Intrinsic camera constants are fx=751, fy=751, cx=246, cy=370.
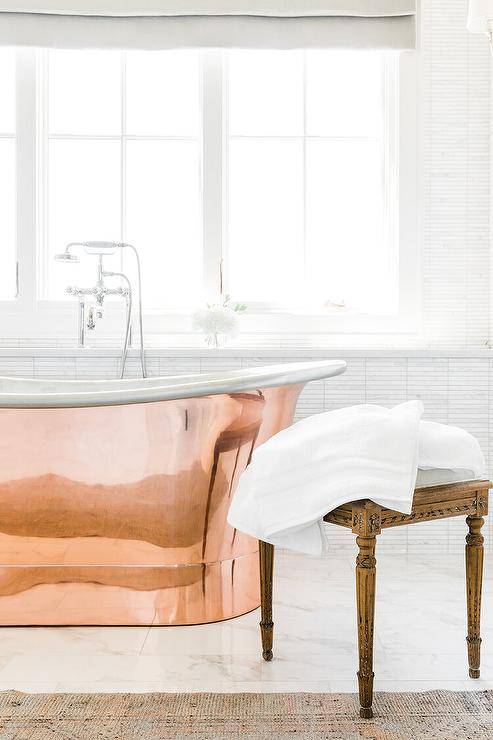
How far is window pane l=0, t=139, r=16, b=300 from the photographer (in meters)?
3.27

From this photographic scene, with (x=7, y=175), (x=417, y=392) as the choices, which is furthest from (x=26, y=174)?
(x=417, y=392)

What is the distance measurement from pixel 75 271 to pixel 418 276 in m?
1.48

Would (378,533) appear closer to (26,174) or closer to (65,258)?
(65,258)

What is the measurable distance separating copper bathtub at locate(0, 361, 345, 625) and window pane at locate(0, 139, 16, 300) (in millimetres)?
1426

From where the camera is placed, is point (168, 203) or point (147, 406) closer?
point (147, 406)

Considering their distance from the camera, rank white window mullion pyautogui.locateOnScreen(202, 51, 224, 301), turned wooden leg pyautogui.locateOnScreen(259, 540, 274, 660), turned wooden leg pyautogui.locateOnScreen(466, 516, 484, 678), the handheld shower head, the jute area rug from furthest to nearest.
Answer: white window mullion pyautogui.locateOnScreen(202, 51, 224, 301), the handheld shower head, turned wooden leg pyautogui.locateOnScreen(259, 540, 274, 660), turned wooden leg pyautogui.locateOnScreen(466, 516, 484, 678), the jute area rug

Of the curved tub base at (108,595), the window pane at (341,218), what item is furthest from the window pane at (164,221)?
the curved tub base at (108,595)

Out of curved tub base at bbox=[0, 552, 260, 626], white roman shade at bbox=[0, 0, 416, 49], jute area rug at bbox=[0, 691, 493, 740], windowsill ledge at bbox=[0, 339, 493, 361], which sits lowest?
jute area rug at bbox=[0, 691, 493, 740]

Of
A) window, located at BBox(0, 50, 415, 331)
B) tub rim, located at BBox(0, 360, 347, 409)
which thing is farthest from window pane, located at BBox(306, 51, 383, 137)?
tub rim, located at BBox(0, 360, 347, 409)

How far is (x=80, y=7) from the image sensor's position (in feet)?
10.1

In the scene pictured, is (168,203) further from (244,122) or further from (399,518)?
(399,518)

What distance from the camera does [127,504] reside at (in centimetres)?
208

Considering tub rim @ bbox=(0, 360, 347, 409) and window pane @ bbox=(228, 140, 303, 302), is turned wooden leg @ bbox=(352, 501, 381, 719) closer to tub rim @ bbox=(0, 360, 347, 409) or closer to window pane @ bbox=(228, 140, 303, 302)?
tub rim @ bbox=(0, 360, 347, 409)

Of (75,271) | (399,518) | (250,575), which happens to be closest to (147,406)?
(250,575)
